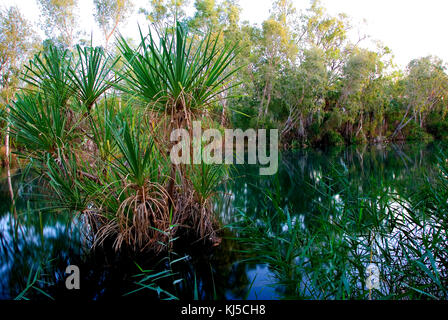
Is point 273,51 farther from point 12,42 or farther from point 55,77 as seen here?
point 55,77

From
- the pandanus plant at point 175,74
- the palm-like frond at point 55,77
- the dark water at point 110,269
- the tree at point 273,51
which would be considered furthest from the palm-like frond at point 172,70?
the tree at point 273,51

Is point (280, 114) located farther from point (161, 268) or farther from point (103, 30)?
point (161, 268)

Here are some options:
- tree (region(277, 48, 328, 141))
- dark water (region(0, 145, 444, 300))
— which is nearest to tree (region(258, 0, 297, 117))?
tree (region(277, 48, 328, 141))

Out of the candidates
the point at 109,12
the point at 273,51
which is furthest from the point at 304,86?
the point at 109,12

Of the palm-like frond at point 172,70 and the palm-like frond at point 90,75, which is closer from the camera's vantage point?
the palm-like frond at point 172,70

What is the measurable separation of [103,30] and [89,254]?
2464 cm

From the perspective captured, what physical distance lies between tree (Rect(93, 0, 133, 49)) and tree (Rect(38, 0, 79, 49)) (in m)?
1.78

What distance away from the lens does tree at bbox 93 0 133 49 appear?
22.6 m

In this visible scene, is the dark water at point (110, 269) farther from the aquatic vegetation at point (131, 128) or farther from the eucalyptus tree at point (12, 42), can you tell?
the eucalyptus tree at point (12, 42)

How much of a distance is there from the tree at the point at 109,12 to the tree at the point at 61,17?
1777 mm

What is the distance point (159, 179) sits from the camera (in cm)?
367

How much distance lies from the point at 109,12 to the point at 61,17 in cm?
368

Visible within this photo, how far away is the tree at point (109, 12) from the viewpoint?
74.0 ft

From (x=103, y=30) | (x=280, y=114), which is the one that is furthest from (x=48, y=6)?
(x=280, y=114)
